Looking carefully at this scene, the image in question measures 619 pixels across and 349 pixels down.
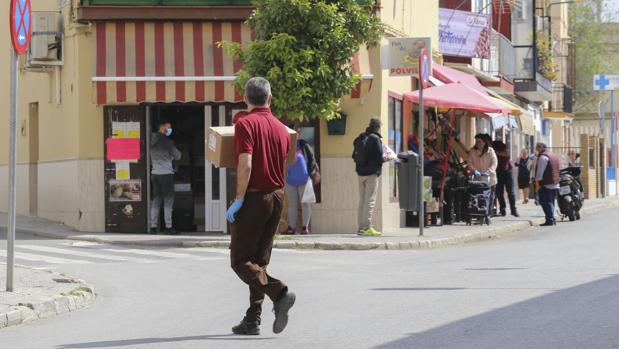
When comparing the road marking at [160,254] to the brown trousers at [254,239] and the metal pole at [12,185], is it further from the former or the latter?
the brown trousers at [254,239]

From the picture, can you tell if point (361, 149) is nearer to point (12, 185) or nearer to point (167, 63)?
point (167, 63)

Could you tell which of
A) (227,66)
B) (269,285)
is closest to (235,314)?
(269,285)

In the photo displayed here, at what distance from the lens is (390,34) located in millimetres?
26094

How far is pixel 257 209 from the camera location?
995cm

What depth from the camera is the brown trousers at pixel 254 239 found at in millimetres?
9922

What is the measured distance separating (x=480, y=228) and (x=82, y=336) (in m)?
16.1

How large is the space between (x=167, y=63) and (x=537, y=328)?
566 inches

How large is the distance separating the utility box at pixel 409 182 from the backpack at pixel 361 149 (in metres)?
1.21

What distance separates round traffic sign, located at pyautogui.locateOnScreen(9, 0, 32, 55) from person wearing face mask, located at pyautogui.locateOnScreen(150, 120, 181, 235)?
1025cm

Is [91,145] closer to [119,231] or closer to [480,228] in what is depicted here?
[119,231]

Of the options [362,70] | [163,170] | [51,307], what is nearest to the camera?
[51,307]

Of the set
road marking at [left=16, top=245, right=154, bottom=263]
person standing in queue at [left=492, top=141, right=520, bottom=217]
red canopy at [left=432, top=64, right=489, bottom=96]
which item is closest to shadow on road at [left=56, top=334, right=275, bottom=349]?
road marking at [left=16, top=245, right=154, bottom=263]

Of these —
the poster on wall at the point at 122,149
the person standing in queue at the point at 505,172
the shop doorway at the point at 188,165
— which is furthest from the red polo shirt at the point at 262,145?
the person standing in queue at the point at 505,172

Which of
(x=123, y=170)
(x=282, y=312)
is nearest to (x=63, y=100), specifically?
(x=123, y=170)
